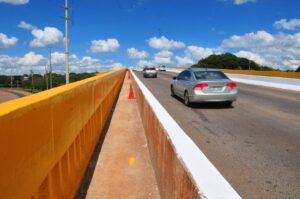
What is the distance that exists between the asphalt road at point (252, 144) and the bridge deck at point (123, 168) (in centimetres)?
120

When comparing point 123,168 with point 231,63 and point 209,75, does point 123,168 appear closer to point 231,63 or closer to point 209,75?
point 209,75

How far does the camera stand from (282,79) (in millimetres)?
23719

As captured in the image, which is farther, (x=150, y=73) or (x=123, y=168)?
(x=150, y=73)

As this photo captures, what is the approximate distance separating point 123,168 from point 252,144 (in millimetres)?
2882

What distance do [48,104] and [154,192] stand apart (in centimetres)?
222

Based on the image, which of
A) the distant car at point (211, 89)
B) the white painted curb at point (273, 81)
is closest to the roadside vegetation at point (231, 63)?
the white painted curb at point (273, 81)

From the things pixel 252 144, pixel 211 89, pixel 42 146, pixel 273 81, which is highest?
pixel 273 81

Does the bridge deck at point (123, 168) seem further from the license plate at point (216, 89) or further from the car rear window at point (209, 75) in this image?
the car rear window at point (209, 75)

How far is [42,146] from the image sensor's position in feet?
9.30

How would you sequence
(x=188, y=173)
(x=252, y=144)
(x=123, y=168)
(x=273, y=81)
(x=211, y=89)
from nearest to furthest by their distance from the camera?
(x=188, y=173) → (x=123, y=168) → (x=252, y=144) → (x=211, y=89) → (x=273, y=81)

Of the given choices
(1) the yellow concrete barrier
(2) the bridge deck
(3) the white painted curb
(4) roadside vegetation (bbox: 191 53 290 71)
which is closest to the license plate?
(2) the bridge deck

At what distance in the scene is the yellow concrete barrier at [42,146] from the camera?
2123 millimetres

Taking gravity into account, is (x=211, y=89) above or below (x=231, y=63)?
below

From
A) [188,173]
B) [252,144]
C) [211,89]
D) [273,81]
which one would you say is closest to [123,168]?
[252,144]
